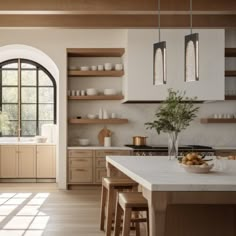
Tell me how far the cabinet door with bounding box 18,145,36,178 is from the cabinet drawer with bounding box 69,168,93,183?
1279mm

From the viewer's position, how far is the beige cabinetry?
8.12m

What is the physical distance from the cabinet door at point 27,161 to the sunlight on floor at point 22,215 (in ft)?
5.02

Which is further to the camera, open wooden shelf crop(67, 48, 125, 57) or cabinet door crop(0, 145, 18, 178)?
cabinet door crop(0, 145, 18, 178)

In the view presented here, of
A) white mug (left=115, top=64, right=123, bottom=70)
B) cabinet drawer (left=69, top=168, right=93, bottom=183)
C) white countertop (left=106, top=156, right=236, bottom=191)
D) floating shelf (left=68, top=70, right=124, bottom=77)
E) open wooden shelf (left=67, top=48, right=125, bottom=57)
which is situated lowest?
cabinet drawer (left=69, top=168, right=93, bottom=183)

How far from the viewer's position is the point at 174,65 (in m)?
8.00

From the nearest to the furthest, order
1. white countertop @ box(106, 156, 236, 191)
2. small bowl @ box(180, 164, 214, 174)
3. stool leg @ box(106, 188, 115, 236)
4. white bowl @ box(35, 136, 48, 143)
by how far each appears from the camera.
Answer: white countertop @ box(106, 156, 236, 191) < small bowl @ box(180, 164, 214, 174) < stool leg @ box(106, 188, 115, 236) < white bowl @ box(35, 136, 48, 143)

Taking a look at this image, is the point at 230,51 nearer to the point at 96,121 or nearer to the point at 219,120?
the point at 219,120

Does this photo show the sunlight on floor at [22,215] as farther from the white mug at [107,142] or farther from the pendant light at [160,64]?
the pendant light at [160,64]

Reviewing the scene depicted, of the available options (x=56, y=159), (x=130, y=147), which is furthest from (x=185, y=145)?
(x=56, y=159)

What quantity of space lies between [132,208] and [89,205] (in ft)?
10.5

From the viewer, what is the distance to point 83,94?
8.41 m

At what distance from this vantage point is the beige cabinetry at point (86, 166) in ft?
26.6

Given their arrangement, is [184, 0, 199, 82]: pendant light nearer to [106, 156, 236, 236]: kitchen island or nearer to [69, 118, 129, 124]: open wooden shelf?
[106, 156, 236, 236]: kitchen island

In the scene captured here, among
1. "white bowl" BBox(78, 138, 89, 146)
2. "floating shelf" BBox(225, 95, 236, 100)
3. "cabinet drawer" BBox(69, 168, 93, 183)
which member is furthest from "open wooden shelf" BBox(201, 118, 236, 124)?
"cabinet drawer" BBox(69, 168, 93, 183)
